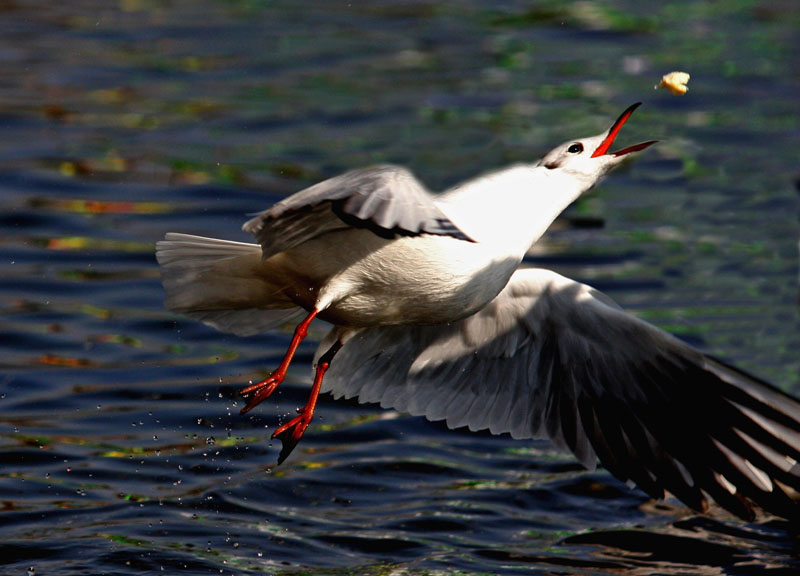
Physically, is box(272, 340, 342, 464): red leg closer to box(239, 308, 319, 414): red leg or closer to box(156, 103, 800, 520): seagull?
box(156, 103, 800, 520): seagull

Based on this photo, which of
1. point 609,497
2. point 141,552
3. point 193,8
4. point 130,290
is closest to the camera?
point 141,552

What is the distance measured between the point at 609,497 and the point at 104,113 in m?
7.00

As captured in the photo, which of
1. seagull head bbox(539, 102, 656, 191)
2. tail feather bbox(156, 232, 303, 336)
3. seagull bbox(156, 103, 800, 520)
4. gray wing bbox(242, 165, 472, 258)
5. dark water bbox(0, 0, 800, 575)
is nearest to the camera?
gray wing bbox(242, 165, 472, 258)

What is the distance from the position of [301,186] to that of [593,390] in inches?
203

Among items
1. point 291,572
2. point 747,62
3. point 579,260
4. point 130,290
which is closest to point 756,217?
point 579,260

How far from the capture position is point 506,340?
6.55 metres

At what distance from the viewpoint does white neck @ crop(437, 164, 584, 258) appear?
18.4 ft

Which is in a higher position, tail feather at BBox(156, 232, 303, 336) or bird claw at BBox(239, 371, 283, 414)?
tail feather at BBox(156, 232, 303, 336)

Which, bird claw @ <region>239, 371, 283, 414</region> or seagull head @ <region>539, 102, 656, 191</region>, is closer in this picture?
bird claw @ <region>239, 371, 283, 414</region>

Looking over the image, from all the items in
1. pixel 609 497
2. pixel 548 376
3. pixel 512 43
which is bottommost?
pixel 609 497

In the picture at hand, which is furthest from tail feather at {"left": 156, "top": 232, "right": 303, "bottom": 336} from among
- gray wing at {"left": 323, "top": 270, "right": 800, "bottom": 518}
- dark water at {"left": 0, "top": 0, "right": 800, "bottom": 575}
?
dark water at {"left": 0, "top": 0, "right": 800, "bottom": 575}

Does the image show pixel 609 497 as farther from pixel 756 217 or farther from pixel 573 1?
pixel 573 1

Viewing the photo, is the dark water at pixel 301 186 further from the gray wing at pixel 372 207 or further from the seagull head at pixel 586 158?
the gray wing at pixel 372 207

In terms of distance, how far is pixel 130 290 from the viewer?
9.59 meters
